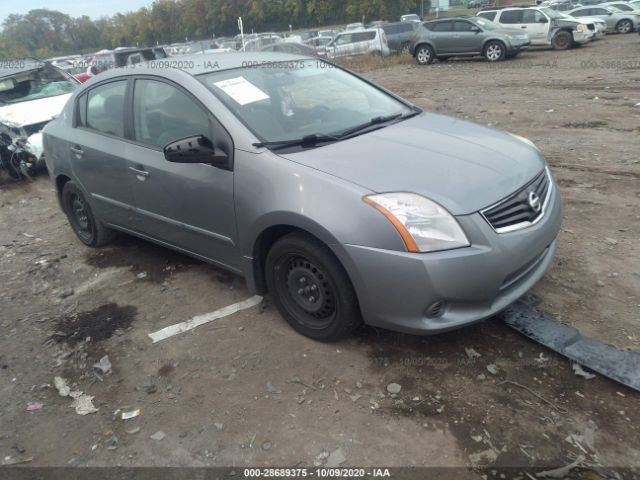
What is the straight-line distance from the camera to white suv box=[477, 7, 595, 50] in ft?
62.1

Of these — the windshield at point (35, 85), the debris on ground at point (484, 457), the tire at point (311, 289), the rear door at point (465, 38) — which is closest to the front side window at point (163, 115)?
the tire at point (311, 289)

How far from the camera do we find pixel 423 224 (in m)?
2.64

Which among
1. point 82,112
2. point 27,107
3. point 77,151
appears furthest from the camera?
point 27,107

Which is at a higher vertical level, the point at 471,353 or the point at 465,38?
the point at 465,38

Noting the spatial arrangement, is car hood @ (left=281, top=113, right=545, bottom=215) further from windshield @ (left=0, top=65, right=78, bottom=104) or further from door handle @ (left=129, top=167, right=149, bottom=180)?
windshield @ (left=0, top=65, right=78, bottom=104)

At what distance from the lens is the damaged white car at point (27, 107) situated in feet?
25.3

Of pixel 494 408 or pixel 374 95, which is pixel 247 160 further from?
pixel 494 408

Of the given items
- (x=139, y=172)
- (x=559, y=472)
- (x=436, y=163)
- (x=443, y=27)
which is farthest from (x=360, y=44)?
(x=559, y=472)

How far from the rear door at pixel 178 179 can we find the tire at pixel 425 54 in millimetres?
17157

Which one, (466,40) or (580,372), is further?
(466,40)

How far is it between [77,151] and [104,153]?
50 centimetres

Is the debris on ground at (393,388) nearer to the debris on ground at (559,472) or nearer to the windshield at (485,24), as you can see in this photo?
the debris on ground at (559,472)

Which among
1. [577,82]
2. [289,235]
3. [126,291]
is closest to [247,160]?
[289,235]

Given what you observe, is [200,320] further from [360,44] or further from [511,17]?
[360,44]
